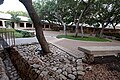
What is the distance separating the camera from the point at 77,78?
12.4 ft

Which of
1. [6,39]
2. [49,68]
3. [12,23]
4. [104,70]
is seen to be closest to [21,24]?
[12,23]

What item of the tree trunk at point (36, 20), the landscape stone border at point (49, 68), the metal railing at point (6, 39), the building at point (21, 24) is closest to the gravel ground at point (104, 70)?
the landscape stone border at point (49, 68)

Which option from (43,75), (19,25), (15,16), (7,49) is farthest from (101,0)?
(19,25)

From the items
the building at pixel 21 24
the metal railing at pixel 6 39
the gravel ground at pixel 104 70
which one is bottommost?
the gravel ground at pixel 104 70

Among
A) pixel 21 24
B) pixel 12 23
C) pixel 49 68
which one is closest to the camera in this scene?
pixel 49 68

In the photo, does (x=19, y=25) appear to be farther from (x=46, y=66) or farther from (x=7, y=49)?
(x=46, y=66)

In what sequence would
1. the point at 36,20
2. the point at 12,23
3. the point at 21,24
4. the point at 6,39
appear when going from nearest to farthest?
1. the point at 36,20
2. the point at 6,39
3. the point at 12,23
4. the point at 21,24

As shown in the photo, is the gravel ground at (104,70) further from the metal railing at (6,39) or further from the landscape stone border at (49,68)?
the metal railing at (6,39)

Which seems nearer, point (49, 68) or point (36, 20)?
point (49, 68)

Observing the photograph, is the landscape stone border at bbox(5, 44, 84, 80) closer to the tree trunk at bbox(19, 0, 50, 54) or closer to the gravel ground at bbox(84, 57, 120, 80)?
the gravel ground at bbox(84, 57, 120, 80)

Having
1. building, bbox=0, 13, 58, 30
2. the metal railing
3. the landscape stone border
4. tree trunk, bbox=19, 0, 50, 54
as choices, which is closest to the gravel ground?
the landscape stone border

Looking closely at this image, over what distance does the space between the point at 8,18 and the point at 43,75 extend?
22.2 meters

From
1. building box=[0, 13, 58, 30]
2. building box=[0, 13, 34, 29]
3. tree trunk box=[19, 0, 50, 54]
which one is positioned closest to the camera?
tree trunk box=[19, 0, 50, 54]

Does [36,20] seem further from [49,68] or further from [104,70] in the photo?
[104,70]
